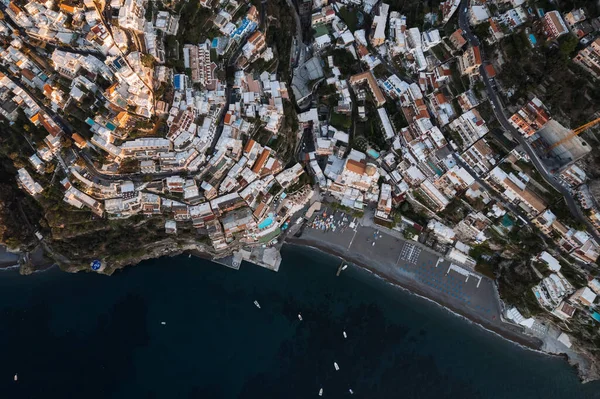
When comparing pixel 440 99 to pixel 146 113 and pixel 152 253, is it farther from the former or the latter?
pixel 152 253

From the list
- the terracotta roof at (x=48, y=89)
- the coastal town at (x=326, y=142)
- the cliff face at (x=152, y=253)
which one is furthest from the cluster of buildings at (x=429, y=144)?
the terracotta roof at (x=48, y=89)

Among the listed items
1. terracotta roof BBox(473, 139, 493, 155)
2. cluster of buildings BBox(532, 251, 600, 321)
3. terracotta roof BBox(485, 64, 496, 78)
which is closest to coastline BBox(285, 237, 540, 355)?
cluster of buildings BBox(532, 251, 600, 321)

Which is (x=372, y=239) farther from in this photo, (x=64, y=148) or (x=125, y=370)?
(x=64, y=148)

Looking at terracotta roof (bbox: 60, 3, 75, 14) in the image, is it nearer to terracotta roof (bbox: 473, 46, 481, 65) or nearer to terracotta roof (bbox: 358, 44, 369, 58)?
terracotta roof (bbox: 358, 44, 369, 58)

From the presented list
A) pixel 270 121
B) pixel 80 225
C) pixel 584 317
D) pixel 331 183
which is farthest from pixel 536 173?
pixel 80 225

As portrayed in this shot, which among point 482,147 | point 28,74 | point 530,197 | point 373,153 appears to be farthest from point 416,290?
point 28,74

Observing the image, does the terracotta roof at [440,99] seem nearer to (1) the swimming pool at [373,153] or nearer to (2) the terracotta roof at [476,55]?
(2) the terracotta roof at [476,55]
